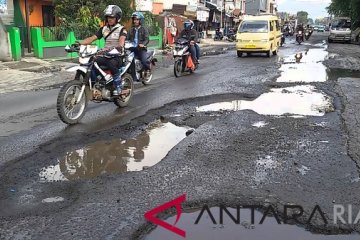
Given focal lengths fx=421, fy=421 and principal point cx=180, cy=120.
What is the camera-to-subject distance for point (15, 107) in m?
8.40

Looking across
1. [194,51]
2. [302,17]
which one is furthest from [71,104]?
[302,17]

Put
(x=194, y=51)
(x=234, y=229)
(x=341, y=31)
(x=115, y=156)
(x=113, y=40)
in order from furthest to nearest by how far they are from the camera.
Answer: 1. (x=341, y=31)
2. (x=194, y=51)
3. (x=113, y=40)
4. (x=115, y=156)
5. (x=234, y=229)

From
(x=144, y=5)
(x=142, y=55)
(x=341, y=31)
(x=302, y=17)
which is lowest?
(x=142, y=55)

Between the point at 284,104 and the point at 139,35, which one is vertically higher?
the point at 139,35

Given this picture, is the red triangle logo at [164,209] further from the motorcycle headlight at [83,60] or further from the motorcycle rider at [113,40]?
the motorcycle rider at [113,40]

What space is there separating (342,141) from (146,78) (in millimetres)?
6546

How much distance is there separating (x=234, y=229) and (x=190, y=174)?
1.25 m

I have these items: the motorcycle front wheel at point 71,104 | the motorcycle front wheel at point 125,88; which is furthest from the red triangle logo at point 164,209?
the motorcycle front wheel at point 125,88

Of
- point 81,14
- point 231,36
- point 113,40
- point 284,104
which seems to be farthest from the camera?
point 231,36

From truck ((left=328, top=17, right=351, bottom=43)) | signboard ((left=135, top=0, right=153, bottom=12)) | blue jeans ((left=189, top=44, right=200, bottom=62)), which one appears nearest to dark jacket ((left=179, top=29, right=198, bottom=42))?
blue jeans ((left=189, top=44, right=200, bottom=62))

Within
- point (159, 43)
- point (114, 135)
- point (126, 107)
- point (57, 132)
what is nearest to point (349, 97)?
point (126, 107)

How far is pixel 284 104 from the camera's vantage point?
27.9 ft

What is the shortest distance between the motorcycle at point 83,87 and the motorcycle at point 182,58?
5.58m

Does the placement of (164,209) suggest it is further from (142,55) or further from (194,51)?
(194,51)
